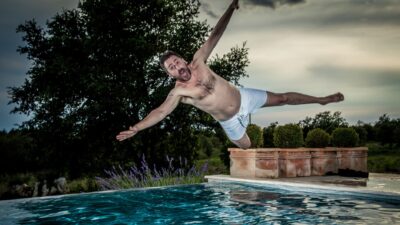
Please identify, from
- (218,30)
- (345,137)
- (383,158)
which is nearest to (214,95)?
(218,30)

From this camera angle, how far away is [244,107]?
213 inches

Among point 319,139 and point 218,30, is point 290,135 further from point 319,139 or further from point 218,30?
point 218,30

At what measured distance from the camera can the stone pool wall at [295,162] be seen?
32.6ft

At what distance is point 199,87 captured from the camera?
5000 millimetres

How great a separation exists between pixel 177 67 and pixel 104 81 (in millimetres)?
10568

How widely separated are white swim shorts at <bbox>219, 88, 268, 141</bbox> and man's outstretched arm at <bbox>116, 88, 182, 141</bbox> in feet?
2.85

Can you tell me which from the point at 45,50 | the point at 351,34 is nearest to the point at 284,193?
the point at 351,34

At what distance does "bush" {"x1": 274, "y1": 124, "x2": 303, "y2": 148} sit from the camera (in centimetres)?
1095

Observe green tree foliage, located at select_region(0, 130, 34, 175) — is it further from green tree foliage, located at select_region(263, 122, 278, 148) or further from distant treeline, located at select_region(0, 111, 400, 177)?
green tree foliage, located at select_region(263, 122, 278, 148)

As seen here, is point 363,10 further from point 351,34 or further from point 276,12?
point 276,12

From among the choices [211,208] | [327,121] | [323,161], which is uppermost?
[327,121]

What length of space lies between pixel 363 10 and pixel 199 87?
30.5ft

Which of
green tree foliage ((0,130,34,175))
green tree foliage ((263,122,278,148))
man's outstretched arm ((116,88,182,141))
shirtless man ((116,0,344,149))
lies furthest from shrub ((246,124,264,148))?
green tree foliage ((0,130,34,175))

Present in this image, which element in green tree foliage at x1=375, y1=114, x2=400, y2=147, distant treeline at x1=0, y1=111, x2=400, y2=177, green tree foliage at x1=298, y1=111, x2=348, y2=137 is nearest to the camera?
distant treeline at x1=0, y1=111, x2=400, y2=177
